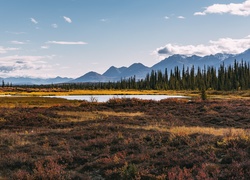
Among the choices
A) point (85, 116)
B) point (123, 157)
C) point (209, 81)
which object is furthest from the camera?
point (209, 81)

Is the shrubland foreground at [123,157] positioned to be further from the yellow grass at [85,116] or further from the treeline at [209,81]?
the treeline at [209,81]

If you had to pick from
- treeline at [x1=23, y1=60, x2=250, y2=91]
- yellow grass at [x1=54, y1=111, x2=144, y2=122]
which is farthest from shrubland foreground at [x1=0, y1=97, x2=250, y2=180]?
treeline at [x1=23, y1=60, x2=250, y2=91]

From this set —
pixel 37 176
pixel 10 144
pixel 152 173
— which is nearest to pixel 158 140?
pixel 152 173

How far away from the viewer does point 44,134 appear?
65.0ft

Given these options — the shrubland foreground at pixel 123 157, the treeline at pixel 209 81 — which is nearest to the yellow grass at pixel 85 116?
the shrubland foreground at pixel 123 157

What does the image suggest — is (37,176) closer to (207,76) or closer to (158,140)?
(158,140)

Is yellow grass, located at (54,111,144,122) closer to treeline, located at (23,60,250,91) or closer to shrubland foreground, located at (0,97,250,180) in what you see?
shrubland foreground, located at (0,97,250,180)

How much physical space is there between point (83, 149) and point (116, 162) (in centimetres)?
Answer: 362

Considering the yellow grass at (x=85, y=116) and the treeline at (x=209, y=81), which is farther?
the treeline at (x=209, y=81)

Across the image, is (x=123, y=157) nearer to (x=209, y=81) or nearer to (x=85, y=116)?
(x=85, y=116)

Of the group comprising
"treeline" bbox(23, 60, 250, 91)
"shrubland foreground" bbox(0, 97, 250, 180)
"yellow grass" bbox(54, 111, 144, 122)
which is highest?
"treeline" bbox(23, 60, 250, 91)

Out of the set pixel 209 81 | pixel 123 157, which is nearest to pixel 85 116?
pixel 123 157

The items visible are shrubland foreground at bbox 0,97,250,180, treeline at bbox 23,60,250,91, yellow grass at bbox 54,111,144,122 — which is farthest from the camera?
treeline at bbox 23,60,250,91

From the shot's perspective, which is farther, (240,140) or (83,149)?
(83,149)
